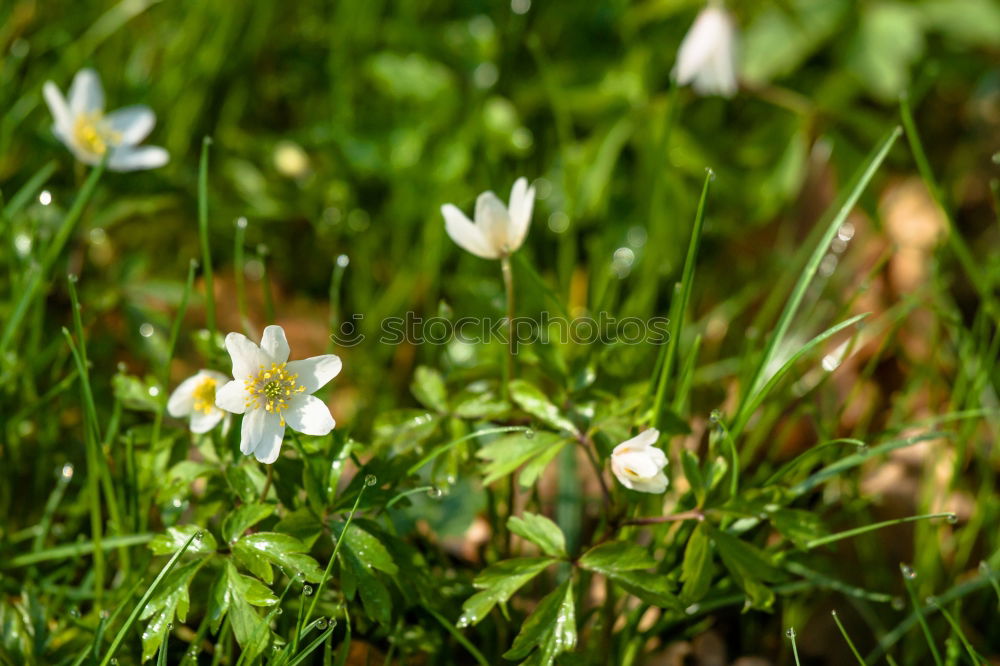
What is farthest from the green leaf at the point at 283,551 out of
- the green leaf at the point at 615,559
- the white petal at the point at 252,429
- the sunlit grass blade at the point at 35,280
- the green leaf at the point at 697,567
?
the sunlit grass blade at the point at 35,280

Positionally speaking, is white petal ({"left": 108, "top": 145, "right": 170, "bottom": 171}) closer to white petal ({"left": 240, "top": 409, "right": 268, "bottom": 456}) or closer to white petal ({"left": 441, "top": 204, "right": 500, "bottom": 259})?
white petal ({"left": 441, "top": 204, "right": 500, "bottom": 259})

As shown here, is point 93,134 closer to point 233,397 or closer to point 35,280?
point 35,280

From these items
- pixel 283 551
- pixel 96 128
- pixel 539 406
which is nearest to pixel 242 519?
pixel 283 551

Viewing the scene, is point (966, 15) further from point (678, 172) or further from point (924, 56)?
point (678, 172)

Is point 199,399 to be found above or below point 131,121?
below

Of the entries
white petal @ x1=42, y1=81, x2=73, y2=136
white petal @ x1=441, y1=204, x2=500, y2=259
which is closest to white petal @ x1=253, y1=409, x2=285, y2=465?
white petal @ x1=441, y1=204, x2=500, y2=259

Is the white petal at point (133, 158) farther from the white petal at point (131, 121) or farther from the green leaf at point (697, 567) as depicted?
the green leaf at point (697, 567)
